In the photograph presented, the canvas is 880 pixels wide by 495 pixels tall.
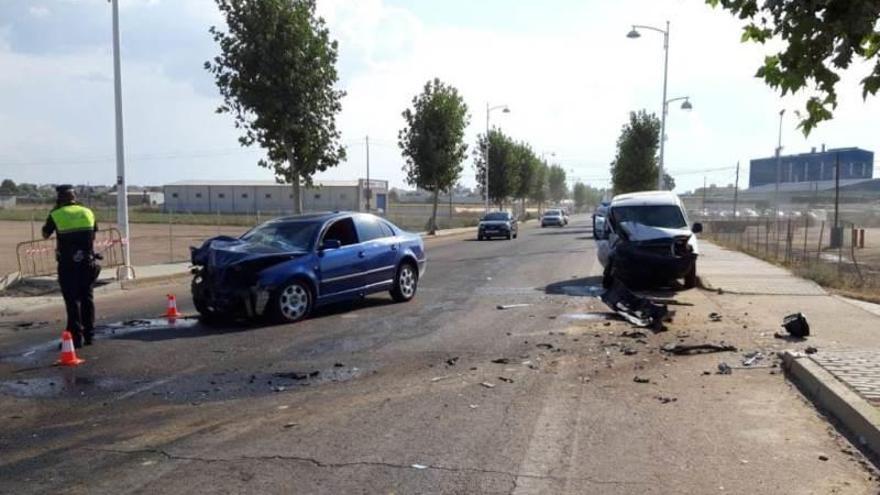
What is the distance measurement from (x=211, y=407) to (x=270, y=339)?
3.25 meters

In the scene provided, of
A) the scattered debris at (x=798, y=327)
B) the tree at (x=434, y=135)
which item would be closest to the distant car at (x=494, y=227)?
the tree at (x=434, y=135)

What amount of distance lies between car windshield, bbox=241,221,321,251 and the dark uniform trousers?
267 centimetres

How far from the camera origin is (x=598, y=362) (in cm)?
861

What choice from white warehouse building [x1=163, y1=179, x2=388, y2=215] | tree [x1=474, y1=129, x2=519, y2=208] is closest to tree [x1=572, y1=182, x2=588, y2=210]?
→ white warehouse building [x1=163, y1=179, x2=388, y2=215]

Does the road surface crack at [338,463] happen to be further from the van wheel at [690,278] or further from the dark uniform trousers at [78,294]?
the van wheel at [690,278]

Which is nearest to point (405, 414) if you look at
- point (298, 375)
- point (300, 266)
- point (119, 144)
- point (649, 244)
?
point (298, 375)

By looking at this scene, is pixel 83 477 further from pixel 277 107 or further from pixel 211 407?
pixel 277 107

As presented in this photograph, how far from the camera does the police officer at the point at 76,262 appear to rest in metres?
9.51

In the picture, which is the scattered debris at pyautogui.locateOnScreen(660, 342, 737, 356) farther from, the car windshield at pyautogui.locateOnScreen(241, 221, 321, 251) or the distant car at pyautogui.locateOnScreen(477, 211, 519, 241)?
the distant car at pyautogui.locateOnScreen(477, 211, 519, 241)

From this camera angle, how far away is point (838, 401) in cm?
643

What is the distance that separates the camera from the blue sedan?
1082 centimetres

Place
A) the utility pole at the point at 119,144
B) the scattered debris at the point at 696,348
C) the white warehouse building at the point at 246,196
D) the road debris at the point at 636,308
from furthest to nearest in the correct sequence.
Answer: the white warehouse building at the point at 246,196
the utility pole at the point at 119,144
the road debris at the point at 636,308
the scattered debris at the point at 696,348

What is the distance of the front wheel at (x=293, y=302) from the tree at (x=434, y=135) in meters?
35.7

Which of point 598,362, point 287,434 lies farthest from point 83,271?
point 598,362
